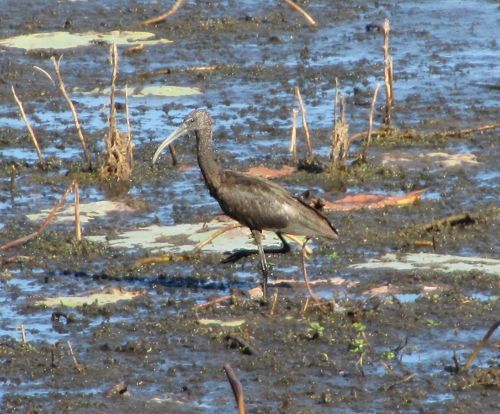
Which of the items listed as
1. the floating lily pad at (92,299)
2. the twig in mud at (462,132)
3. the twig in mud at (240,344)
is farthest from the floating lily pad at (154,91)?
the twig in mud at (240,344)

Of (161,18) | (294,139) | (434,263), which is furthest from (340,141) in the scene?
(161,18)

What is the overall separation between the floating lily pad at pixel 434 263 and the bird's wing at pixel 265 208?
43 centimetres

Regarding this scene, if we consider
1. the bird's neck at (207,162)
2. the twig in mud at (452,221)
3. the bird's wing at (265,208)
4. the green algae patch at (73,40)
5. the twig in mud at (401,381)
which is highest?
the bird's neck at (207,162)

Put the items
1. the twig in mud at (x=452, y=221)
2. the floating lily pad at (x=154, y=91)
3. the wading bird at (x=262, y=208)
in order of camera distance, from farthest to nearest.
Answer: the floating lily pad at (x=154, y=91) → the twig in mud at (x=452, y=221) → the wading bird at (x=262, y=208)

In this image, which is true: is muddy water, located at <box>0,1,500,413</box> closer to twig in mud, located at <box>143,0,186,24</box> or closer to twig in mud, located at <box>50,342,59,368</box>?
twig in mud, located at <box>50,342,59,368</box>

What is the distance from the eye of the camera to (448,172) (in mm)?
12102

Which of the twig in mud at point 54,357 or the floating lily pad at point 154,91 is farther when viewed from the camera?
the floating lily pad at point 154,91

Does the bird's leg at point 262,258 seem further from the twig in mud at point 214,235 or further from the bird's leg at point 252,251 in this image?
the twig in mud at point 214,235

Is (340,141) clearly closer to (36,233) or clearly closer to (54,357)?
(36,233)

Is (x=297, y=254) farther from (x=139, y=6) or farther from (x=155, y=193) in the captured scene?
(x=139, y=6)

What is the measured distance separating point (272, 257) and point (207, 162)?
920 millimetres

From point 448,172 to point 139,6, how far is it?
7.38m

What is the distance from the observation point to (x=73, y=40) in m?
16.8

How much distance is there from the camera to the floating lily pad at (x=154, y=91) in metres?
14.7
